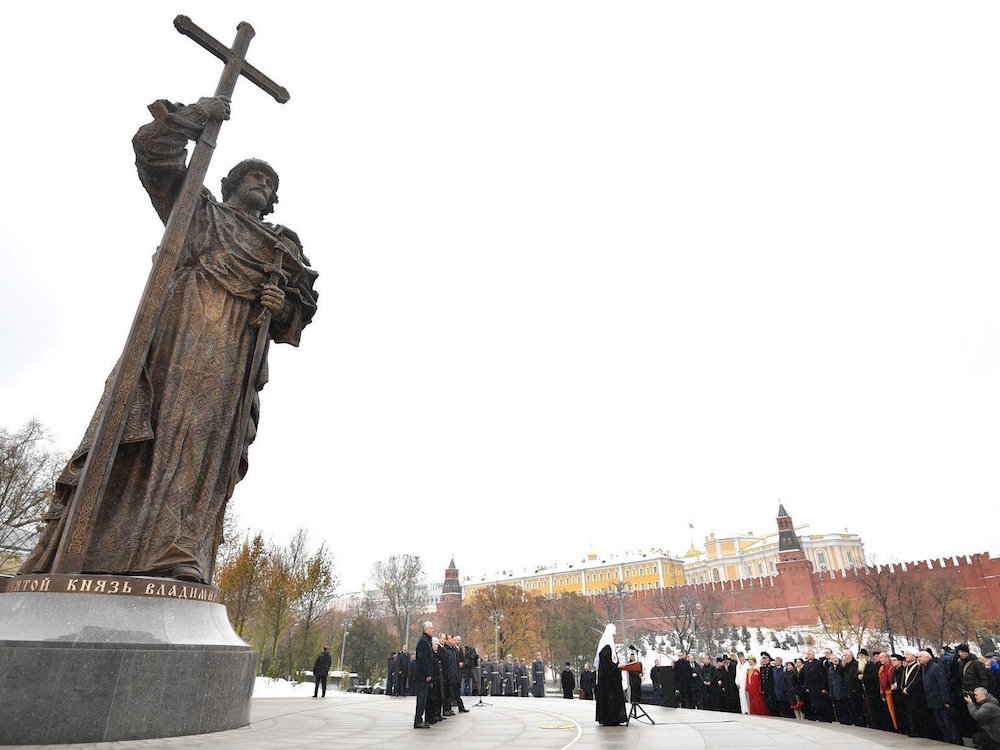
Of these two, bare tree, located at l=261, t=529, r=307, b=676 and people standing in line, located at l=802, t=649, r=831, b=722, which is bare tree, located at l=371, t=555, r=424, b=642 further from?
people standing in line, located at l=802, t=649, r=831, b=722

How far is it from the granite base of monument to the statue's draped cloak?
46 cm

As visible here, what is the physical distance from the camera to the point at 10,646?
161 inches

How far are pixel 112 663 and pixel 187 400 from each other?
257 centimetres

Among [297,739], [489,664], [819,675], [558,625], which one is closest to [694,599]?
[558,625]

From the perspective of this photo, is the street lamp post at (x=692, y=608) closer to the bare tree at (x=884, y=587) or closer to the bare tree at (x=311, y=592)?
the bare tree at (x=884, y=587)

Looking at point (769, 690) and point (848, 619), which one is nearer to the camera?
point (769, 690)

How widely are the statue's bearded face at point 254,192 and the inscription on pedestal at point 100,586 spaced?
4551mm

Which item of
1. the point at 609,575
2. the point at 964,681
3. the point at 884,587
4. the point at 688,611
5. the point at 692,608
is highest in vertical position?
the point at 609,575

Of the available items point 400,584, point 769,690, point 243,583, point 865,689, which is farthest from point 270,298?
point 400,584

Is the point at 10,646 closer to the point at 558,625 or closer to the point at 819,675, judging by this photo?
the point at 819,675

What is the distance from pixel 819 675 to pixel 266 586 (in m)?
24.4

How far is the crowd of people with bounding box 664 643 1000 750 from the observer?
29.1 ft

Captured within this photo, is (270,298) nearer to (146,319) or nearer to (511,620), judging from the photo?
(146,319)

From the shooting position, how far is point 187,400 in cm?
600
